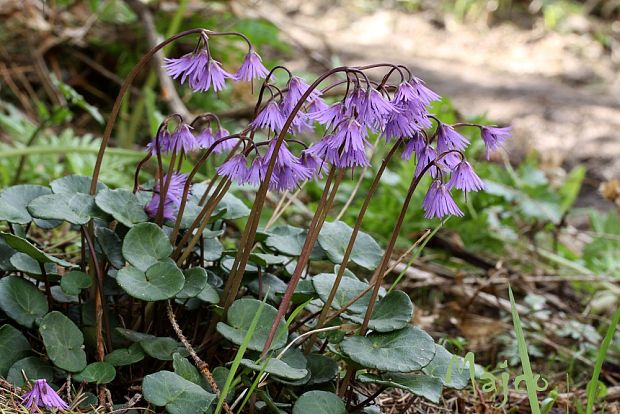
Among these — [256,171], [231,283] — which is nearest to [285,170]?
[256,171]

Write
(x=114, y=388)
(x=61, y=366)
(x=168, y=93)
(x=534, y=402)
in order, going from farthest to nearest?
1. (x=168, y=93)
2. (x=114, y=388)
3. (x=61, y=366)
4. (x=534, y=402)

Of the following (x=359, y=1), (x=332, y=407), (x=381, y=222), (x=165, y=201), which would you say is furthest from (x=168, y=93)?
(x=359, y=1)

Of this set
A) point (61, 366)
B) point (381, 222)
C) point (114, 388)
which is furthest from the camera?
point (381, 222)

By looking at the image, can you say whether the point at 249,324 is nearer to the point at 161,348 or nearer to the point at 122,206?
the point at 161,348

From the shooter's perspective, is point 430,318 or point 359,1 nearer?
point 430,318

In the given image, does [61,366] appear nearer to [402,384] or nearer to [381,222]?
[402,384]

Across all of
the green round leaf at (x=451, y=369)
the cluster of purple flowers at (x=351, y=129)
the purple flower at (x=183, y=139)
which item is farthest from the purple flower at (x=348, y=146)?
the green round leaf at (x=451, y=369)

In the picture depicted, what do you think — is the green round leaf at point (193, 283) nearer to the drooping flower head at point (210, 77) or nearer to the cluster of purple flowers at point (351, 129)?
the cluster of purple flowers at point (351, 129)
